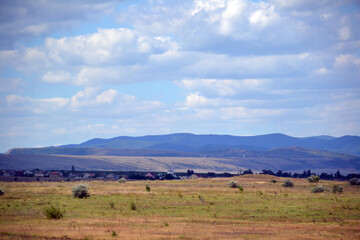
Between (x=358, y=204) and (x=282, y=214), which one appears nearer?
(x=282, y=214)

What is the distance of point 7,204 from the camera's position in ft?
162

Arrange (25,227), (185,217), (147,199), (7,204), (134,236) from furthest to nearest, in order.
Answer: (147,199), (7,204), (185,217), (25,227), (134,236)

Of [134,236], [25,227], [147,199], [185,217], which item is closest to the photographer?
[134,236]

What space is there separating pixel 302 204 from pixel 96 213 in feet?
71.8

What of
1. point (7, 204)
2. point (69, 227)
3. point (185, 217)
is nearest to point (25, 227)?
point (69, 227)

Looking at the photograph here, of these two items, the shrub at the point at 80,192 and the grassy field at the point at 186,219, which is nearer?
the grassy field at the point at 186,219

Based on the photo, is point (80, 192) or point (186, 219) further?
point (80, 192)

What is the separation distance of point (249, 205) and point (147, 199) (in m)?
12.8

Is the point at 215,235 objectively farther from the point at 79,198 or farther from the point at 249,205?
the point at 79,198

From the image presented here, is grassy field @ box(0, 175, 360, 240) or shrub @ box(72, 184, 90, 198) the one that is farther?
shrub @ box(72, 184, 90, 198)

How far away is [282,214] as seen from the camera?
42.5 meters

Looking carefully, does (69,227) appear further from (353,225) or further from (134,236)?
(353,225)

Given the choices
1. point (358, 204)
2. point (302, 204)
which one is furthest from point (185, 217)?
point (358, 204)

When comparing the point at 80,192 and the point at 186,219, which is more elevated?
the point at 80,192
